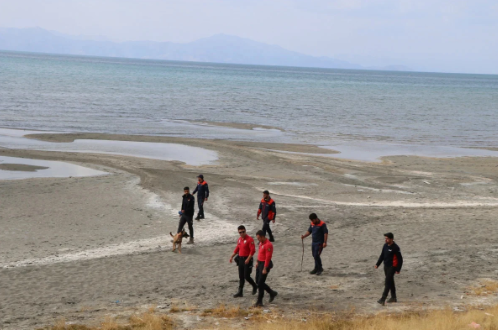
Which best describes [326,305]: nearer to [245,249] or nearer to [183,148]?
[245,249]

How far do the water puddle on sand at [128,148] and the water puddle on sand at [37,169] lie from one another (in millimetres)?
3770

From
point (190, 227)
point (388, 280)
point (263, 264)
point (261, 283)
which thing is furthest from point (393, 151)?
point (261, 283)

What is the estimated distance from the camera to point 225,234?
16.6 m

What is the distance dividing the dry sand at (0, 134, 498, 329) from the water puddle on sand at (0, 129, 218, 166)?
5.30ft

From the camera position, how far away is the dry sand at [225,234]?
11.7 metres

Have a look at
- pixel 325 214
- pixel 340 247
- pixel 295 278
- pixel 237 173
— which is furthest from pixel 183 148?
pixel 295 278

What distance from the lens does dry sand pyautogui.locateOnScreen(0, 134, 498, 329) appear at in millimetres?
11688

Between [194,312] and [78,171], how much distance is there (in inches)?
631

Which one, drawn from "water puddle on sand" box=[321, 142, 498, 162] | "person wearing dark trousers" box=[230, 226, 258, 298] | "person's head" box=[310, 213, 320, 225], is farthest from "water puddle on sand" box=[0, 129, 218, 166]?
"person wearing dark trousers" box=[230, 226, 258, 298]

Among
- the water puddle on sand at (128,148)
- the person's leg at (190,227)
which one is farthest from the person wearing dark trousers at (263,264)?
the water puddle on sand at (128,148)

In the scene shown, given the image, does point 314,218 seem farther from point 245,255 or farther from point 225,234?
point 225,234

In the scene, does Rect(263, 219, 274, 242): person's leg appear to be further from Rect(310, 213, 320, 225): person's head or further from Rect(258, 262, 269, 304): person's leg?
Rect(258, 262, 269, 304): person's leg

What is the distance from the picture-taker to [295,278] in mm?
12930

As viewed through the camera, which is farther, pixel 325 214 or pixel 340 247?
pixel 325 214
